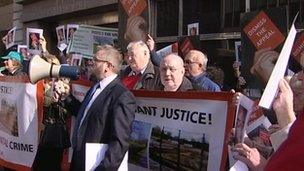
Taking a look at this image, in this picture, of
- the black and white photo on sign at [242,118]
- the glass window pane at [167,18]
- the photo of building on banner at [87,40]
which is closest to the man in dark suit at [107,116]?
the black and white photo on sign at [242,118]

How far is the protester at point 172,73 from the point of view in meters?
4.56

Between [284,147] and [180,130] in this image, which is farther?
[180,130]

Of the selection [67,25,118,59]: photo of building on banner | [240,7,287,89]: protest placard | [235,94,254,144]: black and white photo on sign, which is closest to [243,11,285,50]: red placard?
[240,7,287,89]: protest placard

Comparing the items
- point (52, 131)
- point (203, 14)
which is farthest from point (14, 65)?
point (203, 14)

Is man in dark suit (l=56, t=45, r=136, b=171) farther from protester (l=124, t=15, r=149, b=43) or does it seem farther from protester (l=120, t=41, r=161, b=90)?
protester (l=124, t=15, r=149, b=43)

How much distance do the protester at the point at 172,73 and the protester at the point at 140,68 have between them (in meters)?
0.40

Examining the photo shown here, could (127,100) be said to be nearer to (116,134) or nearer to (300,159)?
(116,134)

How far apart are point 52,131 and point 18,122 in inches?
28.0

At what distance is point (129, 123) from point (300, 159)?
278 centimetres

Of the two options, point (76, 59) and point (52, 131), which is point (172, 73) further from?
point (76, 59)

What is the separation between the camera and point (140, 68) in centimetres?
520

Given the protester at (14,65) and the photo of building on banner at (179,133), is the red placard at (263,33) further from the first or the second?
the protester at (14,65)

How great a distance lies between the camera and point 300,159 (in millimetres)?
1371

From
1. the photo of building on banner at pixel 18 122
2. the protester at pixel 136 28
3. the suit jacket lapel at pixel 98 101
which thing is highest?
the protester at pixel 136 28
